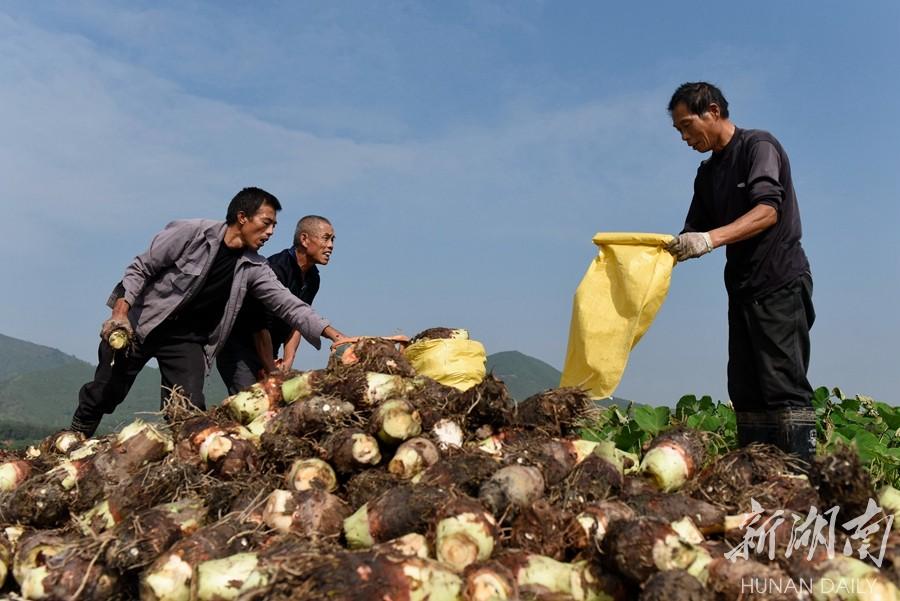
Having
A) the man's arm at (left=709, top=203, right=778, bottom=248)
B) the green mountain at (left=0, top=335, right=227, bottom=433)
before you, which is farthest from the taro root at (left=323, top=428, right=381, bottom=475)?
the green mountain at (left=0, top=335, right=227, bottom=433)

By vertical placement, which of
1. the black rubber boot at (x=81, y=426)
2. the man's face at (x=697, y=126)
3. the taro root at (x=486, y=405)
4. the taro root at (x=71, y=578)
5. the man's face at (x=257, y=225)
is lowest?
the black rubber boot at (x=81, y=426)

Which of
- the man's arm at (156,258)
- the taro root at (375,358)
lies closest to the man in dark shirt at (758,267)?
the taro root at (375,358)

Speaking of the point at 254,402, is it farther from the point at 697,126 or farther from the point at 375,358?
the point at 697,126

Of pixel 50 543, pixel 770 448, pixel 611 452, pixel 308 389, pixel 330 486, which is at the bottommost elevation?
pixel 50 543

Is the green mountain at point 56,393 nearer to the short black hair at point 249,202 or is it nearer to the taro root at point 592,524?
the short black hair at point 249,202

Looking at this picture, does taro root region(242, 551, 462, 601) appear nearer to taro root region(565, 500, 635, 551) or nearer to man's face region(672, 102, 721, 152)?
taro root region(565, 500, 635, 551)

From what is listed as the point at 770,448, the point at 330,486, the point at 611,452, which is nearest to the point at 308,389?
the point at 330,486

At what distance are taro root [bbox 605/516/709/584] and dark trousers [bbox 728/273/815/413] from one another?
6.96ft

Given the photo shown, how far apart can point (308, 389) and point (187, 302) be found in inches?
80.2

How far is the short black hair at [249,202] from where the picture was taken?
6352 millimetres

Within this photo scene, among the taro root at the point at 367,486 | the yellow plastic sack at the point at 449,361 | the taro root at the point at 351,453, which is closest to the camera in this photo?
the taro root at the point at 367,486

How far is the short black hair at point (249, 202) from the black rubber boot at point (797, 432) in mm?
4345

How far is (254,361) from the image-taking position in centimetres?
757

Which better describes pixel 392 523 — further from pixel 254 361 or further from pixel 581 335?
pixel 254 361
